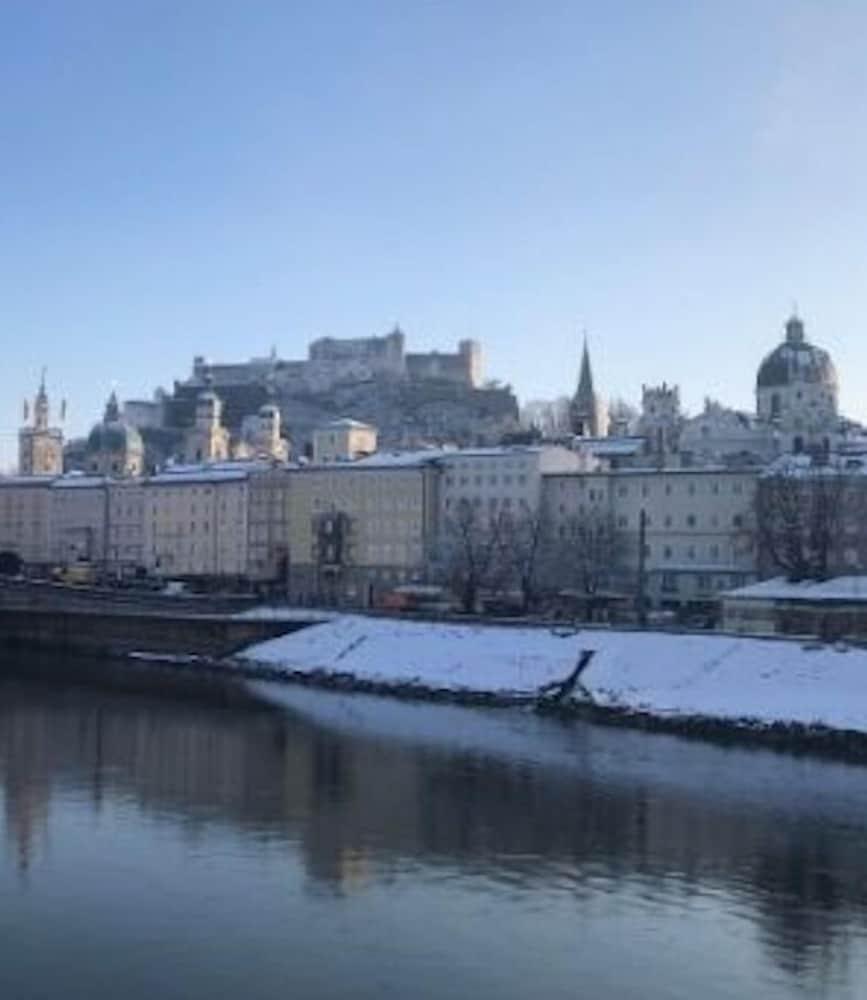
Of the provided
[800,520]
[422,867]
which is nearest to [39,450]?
[800,520]

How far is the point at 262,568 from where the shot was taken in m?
107

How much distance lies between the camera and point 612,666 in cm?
5500

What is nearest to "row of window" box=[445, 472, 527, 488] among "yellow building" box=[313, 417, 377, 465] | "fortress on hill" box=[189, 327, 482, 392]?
"yellow building" box=[313, 417, 377, 465]

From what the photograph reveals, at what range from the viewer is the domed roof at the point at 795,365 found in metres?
112

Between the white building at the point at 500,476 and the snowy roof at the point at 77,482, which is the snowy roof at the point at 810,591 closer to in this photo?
the white building at the point at 500,476

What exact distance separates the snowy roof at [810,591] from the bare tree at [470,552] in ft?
54.4

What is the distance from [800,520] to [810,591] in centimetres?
1596

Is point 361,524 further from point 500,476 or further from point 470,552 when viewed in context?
point 470,552

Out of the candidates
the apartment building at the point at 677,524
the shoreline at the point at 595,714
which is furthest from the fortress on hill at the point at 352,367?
the shoreline at the point at 595,714

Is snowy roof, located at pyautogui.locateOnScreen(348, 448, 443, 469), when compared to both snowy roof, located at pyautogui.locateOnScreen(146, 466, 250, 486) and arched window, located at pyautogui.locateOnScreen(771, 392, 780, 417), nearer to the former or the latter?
snowy roof, located at pyautogui.locateOnScreen(146, 466, 250, 486)

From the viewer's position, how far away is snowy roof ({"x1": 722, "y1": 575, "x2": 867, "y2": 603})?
58500 millimetres

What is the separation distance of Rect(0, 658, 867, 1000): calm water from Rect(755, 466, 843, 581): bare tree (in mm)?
26412

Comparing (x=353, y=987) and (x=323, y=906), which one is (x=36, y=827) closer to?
(x=323, y=906)

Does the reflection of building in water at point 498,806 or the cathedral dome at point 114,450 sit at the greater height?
the cathedral dome at point 114,450
